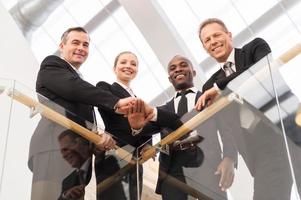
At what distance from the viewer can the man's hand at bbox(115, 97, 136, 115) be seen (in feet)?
11.5

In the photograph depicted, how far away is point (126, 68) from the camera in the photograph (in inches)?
167

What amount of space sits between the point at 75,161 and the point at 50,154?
0.58 feet

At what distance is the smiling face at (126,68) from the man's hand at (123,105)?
2.18ft

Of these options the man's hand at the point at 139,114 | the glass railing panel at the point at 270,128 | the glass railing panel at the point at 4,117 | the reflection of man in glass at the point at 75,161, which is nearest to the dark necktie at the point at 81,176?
the reflection of man in glass at the point at 75,161

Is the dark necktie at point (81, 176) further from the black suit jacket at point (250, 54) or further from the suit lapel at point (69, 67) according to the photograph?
the black suit jacket at point (250, 54)

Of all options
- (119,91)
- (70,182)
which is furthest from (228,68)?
(70,182)

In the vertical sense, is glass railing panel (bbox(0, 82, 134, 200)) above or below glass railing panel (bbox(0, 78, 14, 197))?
below

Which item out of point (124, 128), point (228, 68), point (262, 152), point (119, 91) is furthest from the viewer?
point (119, 91)

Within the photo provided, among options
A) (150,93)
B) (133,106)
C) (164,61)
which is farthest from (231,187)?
(150,93)

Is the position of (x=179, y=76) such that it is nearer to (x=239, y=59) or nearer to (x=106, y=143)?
(x=239, y=59)

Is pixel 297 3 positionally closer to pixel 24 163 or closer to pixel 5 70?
pixel 5 70

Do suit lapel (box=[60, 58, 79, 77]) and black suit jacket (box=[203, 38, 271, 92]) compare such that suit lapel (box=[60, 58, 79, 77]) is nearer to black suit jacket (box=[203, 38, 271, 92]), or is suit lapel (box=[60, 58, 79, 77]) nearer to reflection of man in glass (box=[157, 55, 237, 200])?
reflection of man in glass (box=[157, 55, 237, 200])

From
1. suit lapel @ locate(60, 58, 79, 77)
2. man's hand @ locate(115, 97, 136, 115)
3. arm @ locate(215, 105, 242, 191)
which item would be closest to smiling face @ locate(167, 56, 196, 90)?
man's hand @ locate(115, 97, 136, 115)

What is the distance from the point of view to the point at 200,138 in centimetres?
322
